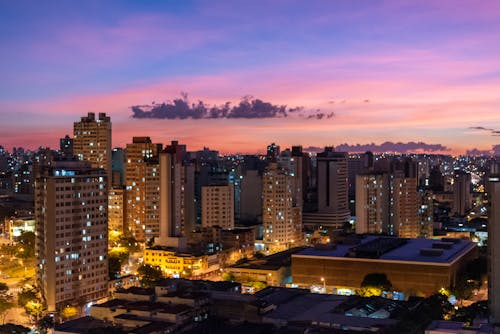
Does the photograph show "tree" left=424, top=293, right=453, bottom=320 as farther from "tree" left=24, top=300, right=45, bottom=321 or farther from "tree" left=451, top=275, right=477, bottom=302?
"tree" left=24, top=300, right=45, bottom=321

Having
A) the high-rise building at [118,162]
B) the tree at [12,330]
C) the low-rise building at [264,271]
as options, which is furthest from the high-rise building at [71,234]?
the high-rise building at [118,162]

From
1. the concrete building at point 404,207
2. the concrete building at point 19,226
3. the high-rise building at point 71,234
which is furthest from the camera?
the concrete building at point 404,207

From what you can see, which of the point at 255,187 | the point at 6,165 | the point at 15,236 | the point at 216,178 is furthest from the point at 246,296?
the point at 6,165

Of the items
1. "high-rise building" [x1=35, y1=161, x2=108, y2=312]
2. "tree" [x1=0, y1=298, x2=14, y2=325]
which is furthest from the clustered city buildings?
"tree" [x1=0, y1=298, x2=14, y2=325]

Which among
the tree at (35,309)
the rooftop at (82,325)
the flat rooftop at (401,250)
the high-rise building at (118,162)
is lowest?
the tree at (35,309)

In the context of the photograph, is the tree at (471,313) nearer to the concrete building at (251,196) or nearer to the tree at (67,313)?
the tree at (67,313)

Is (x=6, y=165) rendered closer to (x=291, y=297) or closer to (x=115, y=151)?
(x=115, y=151)
